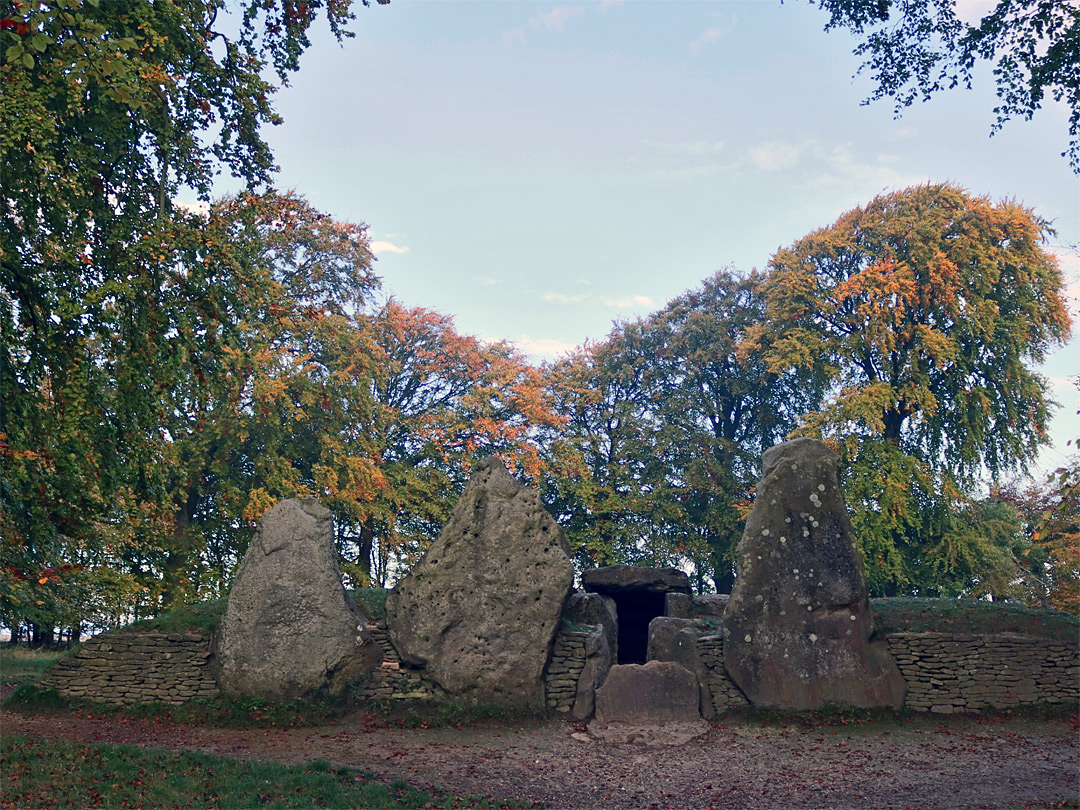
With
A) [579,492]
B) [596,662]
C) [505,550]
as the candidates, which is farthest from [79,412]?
[579,492]

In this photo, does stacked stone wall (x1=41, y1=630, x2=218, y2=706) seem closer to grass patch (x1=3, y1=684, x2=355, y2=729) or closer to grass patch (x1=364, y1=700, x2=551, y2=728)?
grass patch (x1=3, y1=684, x2=355, y2=729)

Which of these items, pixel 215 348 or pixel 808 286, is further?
pixel 808 286

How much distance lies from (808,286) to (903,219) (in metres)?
3.45

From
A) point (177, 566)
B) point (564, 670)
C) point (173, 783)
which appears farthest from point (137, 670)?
point (564, 670)

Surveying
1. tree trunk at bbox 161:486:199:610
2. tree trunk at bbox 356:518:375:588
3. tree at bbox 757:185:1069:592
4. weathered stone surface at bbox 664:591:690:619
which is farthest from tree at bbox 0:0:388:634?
tree at bbox 757:185:1069:592

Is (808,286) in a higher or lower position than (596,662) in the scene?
higher

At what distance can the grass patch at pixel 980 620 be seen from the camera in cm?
1380

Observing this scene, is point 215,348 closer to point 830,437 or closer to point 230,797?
point 230,797

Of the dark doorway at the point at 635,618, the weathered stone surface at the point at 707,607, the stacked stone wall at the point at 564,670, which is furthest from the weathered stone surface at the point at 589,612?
the dark doorway at the point at 635,618

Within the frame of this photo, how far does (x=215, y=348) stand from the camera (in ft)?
37.5

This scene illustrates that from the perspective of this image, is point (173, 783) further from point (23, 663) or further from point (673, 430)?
point (673, 430)

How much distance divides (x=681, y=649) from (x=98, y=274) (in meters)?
11.1

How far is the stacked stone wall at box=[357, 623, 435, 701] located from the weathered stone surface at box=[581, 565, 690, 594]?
223 inches

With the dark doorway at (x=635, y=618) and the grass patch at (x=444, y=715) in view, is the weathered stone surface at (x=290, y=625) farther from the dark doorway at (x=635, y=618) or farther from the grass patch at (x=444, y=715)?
the dark doorway at (x=635, y=618)
